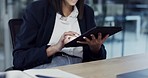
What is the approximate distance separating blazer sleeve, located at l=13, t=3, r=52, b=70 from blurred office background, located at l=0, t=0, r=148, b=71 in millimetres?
1472

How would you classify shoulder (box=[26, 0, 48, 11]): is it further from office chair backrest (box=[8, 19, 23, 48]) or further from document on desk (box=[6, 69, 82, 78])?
document on desk (box=[6, 69, 82, 78])

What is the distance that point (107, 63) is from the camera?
133 cm

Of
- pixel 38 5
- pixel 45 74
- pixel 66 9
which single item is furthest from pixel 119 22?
pixel 45 74

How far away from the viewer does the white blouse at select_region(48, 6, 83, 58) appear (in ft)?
4.90

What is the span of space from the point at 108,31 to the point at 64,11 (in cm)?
35

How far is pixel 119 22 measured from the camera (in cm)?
374

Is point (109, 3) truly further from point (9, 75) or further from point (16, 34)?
point (9, 75)

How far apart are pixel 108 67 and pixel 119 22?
8.40 feet

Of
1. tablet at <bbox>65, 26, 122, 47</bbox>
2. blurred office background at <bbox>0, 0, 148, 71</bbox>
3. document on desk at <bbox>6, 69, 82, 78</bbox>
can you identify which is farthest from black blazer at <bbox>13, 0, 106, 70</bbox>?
blurred office background at <bbox>0, 0, 148, 71</bbox>

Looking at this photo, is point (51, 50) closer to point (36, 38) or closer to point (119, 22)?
point (36, 38)

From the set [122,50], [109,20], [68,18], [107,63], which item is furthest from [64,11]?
[122,50]

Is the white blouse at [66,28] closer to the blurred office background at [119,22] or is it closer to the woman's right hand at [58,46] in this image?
the woman's right hand at [58,46]

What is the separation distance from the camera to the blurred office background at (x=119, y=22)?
294cm

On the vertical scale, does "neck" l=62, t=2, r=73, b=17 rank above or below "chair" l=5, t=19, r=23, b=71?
above
